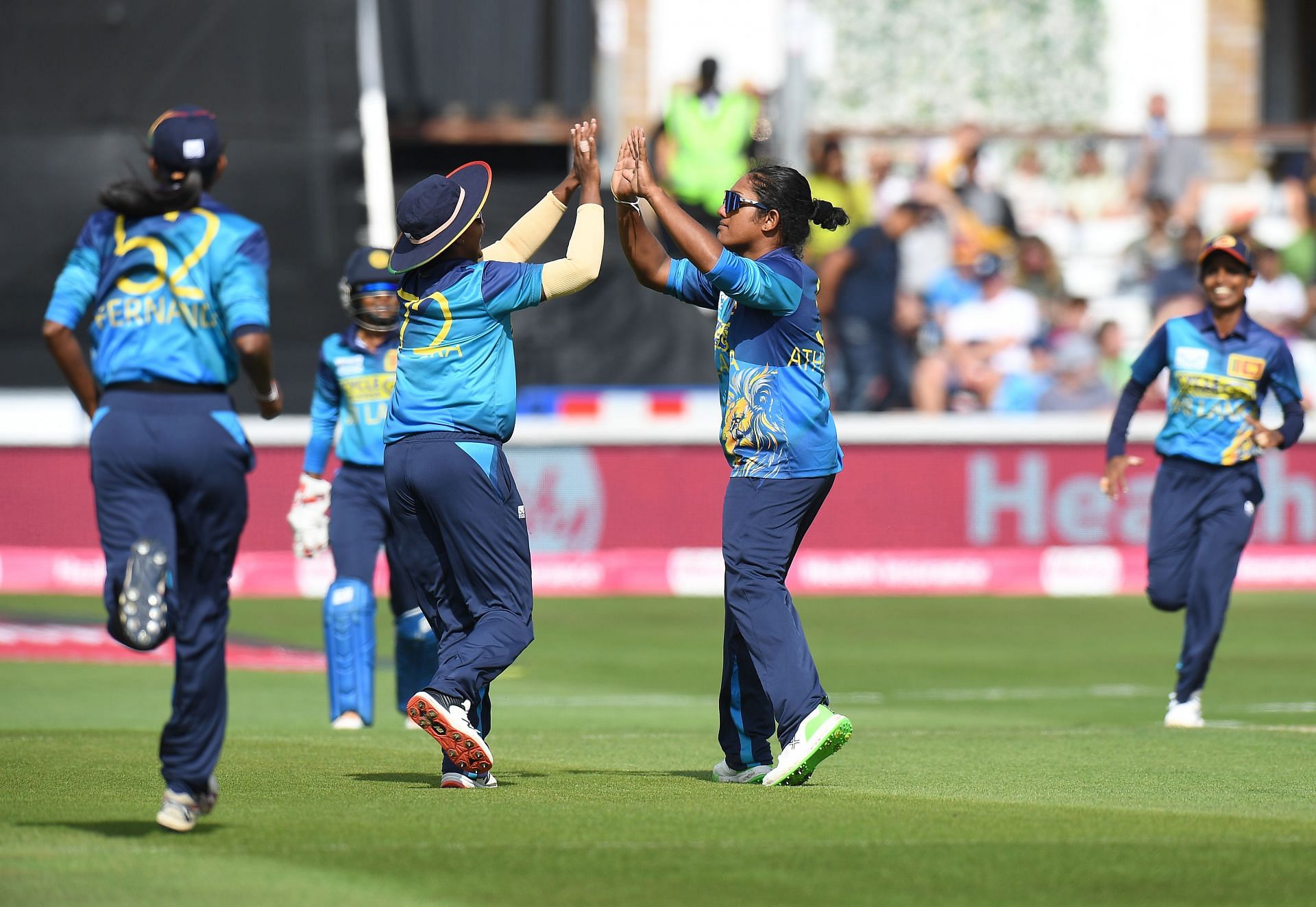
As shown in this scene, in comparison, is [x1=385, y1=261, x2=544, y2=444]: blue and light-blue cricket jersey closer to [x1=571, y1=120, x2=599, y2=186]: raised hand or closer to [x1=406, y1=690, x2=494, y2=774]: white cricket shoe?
[x1=571, y1=120, x2=599, y2=186]: raised hand

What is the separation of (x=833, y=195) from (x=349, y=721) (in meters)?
11.5

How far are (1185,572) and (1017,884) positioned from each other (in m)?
5.23

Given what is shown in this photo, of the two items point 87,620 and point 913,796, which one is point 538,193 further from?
point 913,796

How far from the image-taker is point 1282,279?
70.4 feet

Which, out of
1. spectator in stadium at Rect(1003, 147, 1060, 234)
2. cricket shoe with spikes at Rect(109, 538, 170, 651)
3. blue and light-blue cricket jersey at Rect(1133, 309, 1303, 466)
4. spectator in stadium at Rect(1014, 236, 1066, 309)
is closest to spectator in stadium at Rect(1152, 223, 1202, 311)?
spectator in stadium at Rect(1014, 236, 1066, 309)

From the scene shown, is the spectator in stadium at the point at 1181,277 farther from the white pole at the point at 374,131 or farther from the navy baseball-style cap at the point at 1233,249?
the navy baseball-style cap at the point at 1233,249

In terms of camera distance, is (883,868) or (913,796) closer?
(883,868)

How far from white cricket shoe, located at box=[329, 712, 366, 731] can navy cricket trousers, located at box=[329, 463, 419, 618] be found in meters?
0.57

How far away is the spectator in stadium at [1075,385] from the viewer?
65.9 ft

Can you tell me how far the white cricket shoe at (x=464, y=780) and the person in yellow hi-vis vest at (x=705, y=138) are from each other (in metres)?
13.3

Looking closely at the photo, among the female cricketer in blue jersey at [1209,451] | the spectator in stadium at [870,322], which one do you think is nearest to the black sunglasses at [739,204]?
the female cricketer in blue jersey at [1209,451]

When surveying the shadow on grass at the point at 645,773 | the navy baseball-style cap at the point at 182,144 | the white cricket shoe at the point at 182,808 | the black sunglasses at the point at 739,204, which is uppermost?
the navy baseball-style cap at the point at 182,144

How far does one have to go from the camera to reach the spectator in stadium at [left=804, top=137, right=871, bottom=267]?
20.7 meters

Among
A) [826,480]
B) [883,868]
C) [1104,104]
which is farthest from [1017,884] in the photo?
[1104,104]
